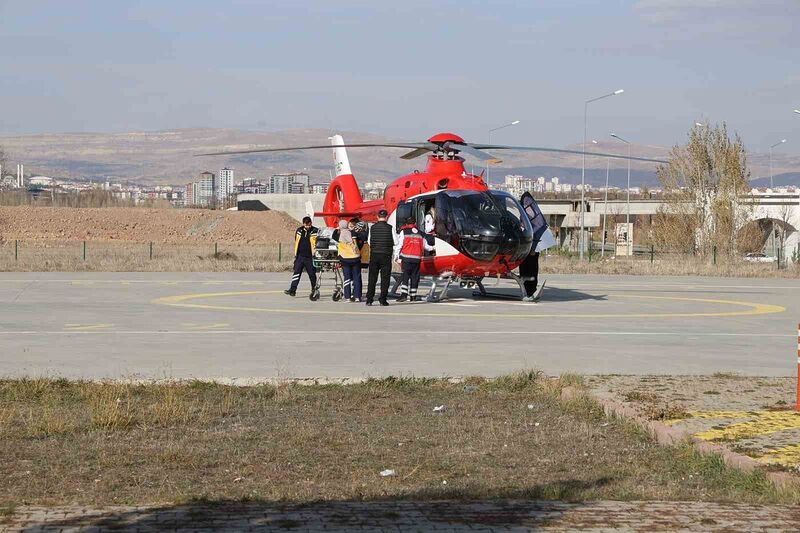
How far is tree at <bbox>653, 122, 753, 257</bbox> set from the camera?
61.1 m

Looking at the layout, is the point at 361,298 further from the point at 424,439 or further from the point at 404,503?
the point at 404,503

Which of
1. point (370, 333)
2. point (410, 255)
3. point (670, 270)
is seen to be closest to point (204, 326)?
point (370, 333)

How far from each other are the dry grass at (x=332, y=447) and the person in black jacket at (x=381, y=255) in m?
12.0

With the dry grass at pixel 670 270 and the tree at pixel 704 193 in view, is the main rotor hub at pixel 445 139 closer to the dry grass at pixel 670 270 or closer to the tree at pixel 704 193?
the dry grass at pixel 670 270

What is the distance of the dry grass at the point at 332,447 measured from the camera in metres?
8.55

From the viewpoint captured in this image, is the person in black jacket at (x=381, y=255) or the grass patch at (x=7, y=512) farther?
the person in black jacket at (x=381, y=255)

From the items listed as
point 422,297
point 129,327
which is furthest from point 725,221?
point 129,327

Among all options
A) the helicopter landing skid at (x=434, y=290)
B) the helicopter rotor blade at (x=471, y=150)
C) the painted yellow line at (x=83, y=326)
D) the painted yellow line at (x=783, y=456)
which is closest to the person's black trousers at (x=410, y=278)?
the helicopter landing skid at (x=434, y=290)

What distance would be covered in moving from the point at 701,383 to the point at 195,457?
22.2 feet

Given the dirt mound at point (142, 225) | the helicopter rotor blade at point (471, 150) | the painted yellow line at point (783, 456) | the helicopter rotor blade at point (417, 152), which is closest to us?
the painted yellow line at point (783, 456)

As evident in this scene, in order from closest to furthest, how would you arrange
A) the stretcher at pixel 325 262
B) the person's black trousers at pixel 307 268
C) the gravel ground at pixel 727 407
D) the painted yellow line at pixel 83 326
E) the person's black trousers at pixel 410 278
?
the gravel ground at pixel 727 407
the painted yellow line at pixel 83 326
the person's black trousers at pixel 410 278
the person's black trousers at pixel 307 268
the stretcher at pixel 325 262

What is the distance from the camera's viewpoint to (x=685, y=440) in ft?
33.0

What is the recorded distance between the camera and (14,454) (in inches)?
381

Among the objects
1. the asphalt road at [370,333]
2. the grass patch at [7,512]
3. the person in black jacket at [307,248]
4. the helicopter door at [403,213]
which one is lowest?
the grass patch at [7,512]
